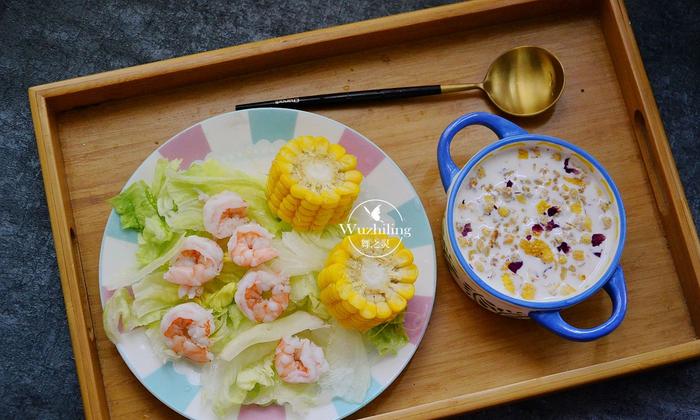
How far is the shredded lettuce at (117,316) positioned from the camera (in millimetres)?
1239

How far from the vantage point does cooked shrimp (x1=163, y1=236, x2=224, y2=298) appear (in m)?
1.21

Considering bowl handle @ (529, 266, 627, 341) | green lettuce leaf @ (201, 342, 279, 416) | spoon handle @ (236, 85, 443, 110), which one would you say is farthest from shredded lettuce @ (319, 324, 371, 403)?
spoon handle @ (236, 85, 443, 110)

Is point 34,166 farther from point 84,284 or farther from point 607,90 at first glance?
point 607,90

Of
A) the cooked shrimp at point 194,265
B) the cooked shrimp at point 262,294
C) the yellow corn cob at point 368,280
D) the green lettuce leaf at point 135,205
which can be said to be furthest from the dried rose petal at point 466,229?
the green lettuce leaf at point 135,205

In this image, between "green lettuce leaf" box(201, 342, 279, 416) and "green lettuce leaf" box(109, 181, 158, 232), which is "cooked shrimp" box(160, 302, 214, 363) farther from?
"green lettuce leaf" box(109, 181, 158, 232)

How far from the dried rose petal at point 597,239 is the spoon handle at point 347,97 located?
41cm

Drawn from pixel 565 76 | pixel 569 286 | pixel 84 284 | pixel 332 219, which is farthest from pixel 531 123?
pixel 84 284

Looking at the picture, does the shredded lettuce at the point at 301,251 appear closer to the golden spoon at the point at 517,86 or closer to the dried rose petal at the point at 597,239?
the golden spoon at the point at 517,86

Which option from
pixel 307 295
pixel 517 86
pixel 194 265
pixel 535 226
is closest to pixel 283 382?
pixel 307 295

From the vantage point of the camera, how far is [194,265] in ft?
4.02

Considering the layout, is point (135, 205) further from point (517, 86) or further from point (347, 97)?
point (517, 86)

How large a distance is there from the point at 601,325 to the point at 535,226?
0.21 meters

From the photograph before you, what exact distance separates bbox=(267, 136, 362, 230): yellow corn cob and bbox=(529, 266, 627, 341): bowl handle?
15.8 inches

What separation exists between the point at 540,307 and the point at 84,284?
0.85m
